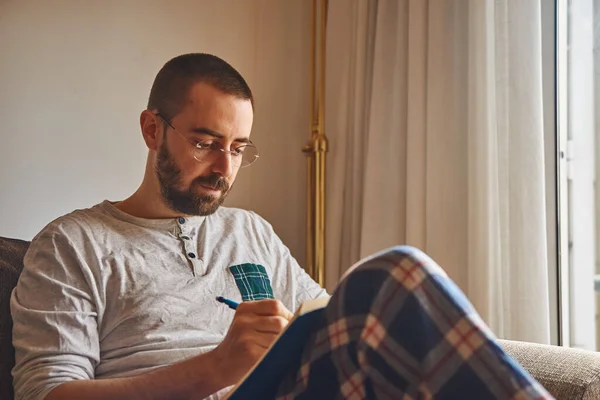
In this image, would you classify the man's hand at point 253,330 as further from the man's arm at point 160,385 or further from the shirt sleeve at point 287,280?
the shirt sleeve at point 287,280

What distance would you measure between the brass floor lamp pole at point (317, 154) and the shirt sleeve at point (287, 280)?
23.0 inches

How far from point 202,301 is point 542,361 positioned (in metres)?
0.61

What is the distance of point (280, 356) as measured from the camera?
88 cm

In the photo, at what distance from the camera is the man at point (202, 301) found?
0.77 meters

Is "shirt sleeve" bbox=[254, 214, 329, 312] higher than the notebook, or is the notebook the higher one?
the notebook

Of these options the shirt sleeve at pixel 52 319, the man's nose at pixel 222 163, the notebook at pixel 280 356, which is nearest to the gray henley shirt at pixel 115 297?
the shirt sleeve at pixel 52 319

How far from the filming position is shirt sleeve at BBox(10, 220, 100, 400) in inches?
44.8

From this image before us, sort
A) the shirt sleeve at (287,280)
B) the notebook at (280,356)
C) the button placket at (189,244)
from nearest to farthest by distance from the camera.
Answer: the notebook at (280,356) → the button placket at (189,244) → the shirt sleeve at (287,280)

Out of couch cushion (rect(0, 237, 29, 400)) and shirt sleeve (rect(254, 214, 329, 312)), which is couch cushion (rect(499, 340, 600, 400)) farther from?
couch cushion (rect(0, 237, 29, 400))

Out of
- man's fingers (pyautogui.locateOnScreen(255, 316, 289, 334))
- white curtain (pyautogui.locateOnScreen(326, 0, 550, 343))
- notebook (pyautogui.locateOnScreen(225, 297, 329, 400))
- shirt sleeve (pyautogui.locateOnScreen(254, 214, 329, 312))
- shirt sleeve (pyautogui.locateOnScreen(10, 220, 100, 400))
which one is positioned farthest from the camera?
white curtain (pyautogui.locateOnScreen(326, 0, 550, 343))

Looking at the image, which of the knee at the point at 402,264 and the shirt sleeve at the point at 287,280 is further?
the shirt sleeve at the point at 287,280

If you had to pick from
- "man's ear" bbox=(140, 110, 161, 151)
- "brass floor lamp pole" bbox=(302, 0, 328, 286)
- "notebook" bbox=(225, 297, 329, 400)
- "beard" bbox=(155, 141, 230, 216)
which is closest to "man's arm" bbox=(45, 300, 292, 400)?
"notebook" bbox=(225, 297, 329, 400)

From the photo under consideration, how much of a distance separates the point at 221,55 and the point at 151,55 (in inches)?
10.4

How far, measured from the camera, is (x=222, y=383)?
44.4 inches
